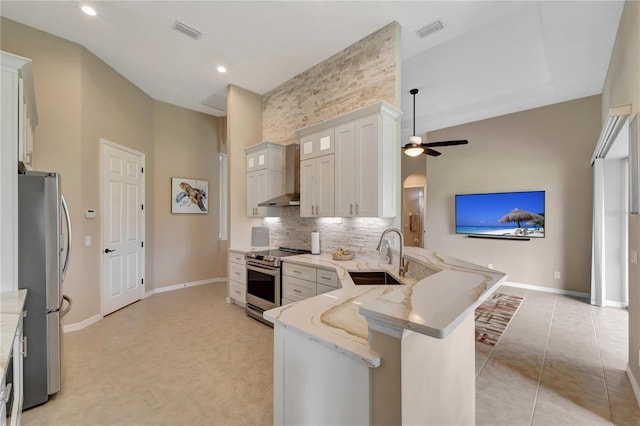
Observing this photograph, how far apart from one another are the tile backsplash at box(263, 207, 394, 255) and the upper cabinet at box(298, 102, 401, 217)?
0.32 m

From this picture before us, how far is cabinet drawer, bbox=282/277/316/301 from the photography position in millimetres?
3150

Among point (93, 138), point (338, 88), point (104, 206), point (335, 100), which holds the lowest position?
point (104, 206)

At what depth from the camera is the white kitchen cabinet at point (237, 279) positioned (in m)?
4.16

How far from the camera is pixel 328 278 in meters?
2.97

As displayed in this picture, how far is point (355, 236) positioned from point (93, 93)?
415 cm

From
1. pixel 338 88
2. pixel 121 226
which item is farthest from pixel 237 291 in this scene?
pixel 338 88

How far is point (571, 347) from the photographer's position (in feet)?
9.74

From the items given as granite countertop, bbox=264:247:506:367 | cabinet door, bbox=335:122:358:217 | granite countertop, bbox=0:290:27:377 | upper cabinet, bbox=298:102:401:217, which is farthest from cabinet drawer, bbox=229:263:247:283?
granite countertop, bbox=264:247:506:367

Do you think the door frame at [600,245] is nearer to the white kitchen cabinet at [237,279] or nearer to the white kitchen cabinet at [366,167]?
the white kitchen cabinet at [366,167]

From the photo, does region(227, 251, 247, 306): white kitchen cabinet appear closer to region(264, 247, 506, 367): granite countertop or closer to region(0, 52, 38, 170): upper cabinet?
region(264, 247, 506, 367): granite countertop

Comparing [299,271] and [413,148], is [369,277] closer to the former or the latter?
[299,271]

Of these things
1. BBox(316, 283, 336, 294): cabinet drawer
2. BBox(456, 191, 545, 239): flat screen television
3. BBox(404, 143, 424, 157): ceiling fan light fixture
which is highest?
BBox(404, 143, 424, 157): ceiling fan light fixture

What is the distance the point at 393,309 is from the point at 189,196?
550 cm

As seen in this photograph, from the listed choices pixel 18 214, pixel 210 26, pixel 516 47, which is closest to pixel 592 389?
pixel 516 47
